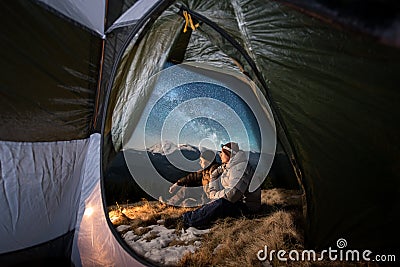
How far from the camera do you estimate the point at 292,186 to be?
7.92ft

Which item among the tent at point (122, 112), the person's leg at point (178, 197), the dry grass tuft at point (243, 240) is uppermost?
the tent at point (122, 112)

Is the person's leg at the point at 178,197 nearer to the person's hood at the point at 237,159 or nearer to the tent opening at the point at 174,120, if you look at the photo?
the tent opening at the point at 174,120

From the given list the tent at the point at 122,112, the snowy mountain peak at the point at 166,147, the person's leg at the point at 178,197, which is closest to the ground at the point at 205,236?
the tent at the point at 122,112

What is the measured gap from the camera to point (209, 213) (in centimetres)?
173

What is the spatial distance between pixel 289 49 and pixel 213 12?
1.51ft

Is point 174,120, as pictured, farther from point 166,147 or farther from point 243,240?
point 243,240

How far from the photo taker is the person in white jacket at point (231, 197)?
1715 millimetres

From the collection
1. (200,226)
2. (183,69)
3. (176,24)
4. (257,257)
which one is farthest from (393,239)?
(183,69)

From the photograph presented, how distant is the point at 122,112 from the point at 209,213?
853mm

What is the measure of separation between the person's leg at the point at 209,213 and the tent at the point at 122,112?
631 millimetres

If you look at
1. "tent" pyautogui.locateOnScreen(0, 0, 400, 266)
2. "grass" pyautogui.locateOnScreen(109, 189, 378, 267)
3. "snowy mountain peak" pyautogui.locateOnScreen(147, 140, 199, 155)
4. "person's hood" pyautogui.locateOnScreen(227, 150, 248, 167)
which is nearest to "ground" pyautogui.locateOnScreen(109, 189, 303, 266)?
"grass" pyautogui.locateOnScreen(109, 189, 378, 267)

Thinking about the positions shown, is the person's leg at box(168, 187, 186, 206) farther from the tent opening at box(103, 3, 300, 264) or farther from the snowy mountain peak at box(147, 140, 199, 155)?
the snowy mountain peak at box(147, 140, 199, 155)

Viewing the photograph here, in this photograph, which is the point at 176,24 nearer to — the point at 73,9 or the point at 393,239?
the point at 73,9

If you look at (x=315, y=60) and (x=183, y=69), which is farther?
(x=183, y=69)
